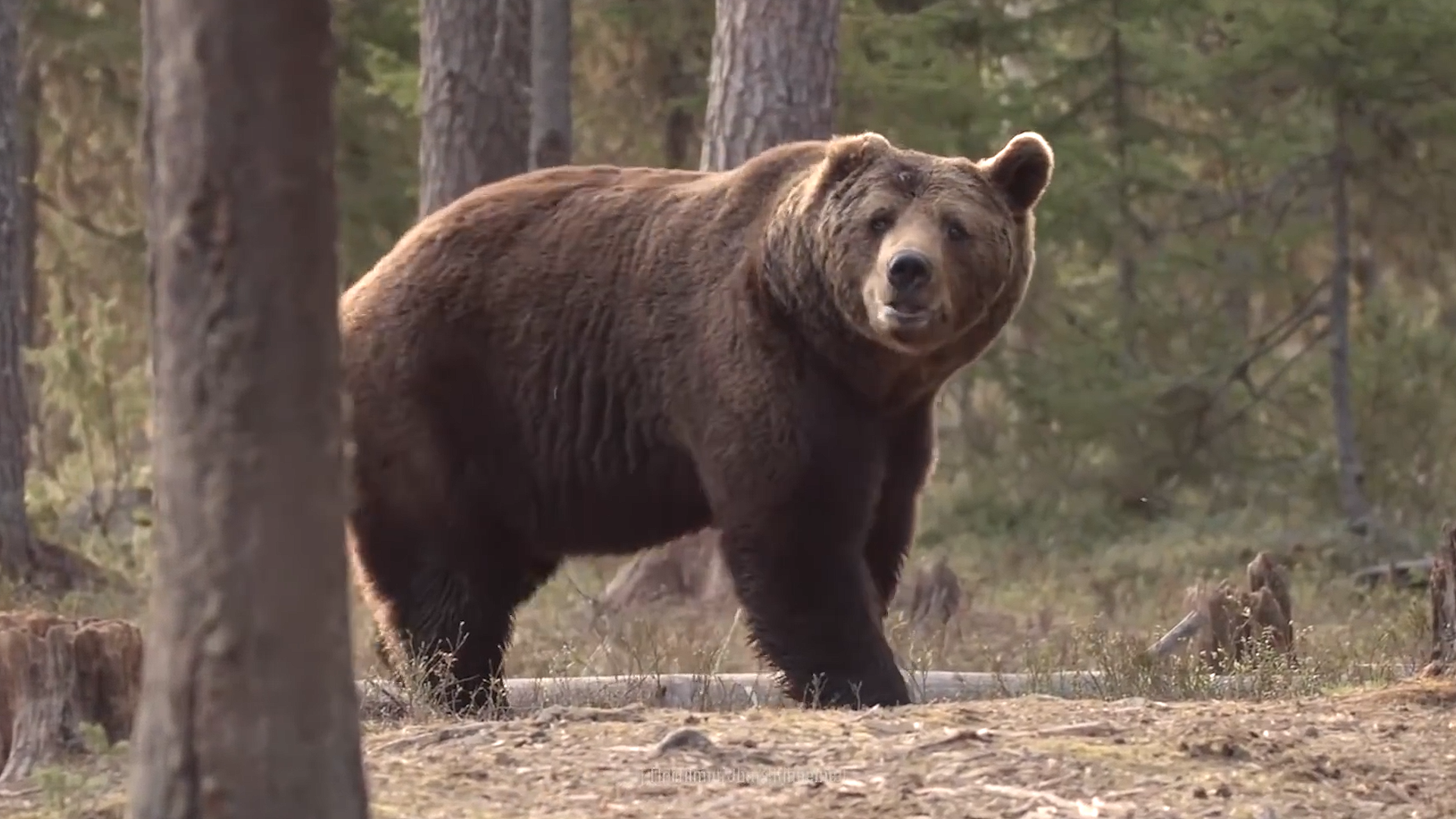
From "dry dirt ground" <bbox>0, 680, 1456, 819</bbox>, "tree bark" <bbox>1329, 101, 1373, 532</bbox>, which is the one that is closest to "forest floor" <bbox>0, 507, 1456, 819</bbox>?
"dry dirt ground" <bbox>0, 680, 1456, 819</bbox>

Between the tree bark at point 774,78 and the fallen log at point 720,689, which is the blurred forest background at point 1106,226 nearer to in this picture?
the tree bark at point 774,78

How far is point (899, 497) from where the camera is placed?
746 centimetres

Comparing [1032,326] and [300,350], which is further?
[1032,326]

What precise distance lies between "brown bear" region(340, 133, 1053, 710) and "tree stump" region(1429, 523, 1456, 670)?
5.51 feet

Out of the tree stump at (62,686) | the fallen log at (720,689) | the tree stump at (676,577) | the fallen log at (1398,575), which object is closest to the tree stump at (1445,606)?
the fallen log at (720,689)

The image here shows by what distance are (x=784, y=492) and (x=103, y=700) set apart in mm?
2297

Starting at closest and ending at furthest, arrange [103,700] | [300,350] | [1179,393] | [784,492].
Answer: [300,350]
[103,700]
[784,492]
[1179,393]

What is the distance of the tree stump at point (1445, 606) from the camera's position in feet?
22.2

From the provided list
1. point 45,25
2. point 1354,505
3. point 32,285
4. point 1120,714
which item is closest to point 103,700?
point 1120,714

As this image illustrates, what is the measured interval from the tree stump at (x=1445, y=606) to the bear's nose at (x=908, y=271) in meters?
1.86

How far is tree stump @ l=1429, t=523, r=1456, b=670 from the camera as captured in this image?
6.76m

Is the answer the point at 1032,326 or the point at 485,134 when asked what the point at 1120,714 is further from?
the point at 1032,326

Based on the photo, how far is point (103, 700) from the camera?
5.64m

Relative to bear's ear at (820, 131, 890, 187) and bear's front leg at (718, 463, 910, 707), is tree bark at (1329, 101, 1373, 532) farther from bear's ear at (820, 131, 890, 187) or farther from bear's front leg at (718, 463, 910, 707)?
bear's front leg at (718, 463, 910, 707)
